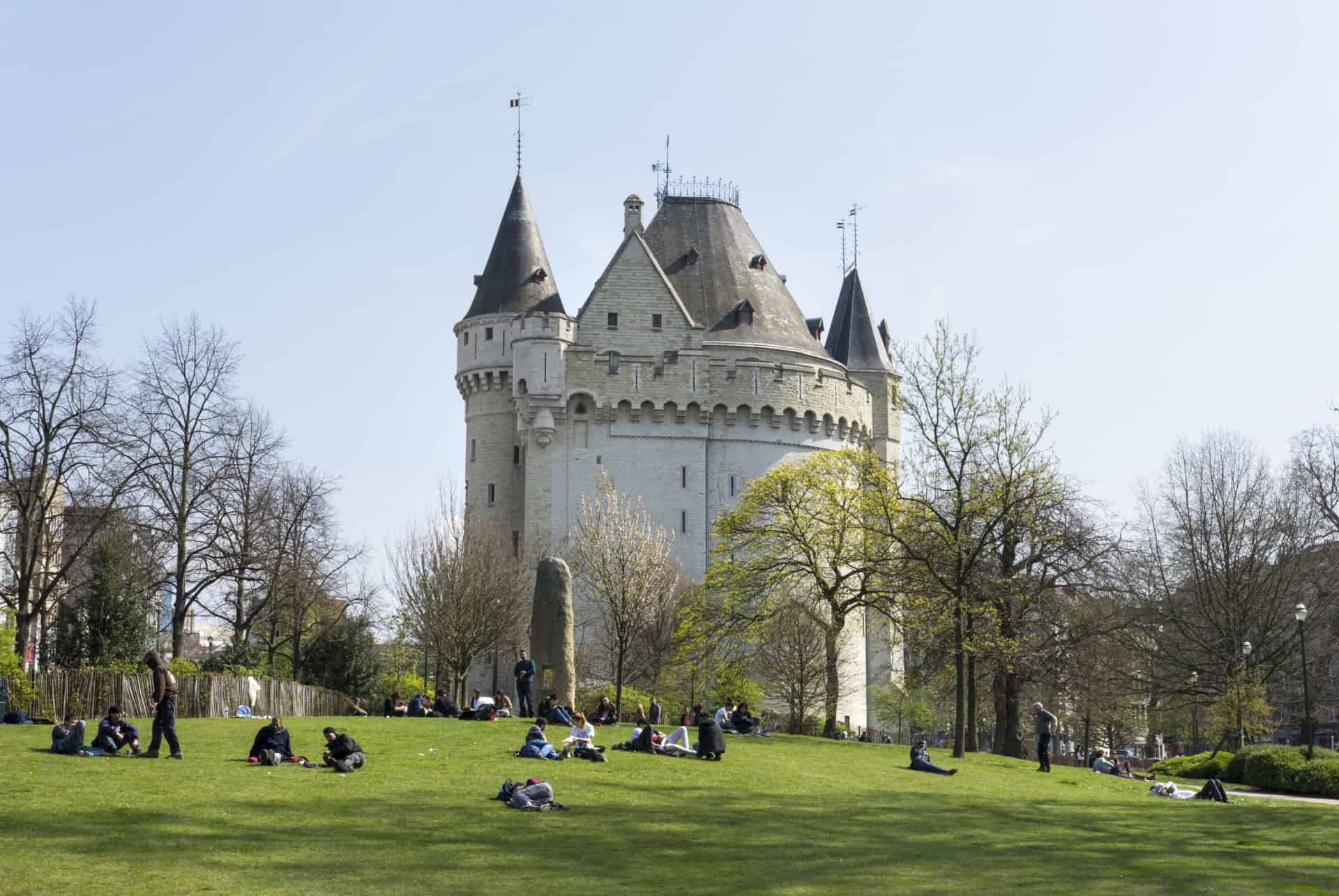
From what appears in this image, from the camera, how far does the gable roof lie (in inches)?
3049

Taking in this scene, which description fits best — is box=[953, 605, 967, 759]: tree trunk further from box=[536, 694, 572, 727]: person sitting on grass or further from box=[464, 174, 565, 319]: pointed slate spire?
box=[464, 174, 565, 319]: pointed slate spire

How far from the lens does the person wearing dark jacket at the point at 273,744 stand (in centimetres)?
2470

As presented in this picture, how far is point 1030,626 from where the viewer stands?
4947 cm

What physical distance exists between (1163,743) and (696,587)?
46472mm

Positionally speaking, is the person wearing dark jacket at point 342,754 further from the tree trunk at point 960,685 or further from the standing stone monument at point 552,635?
the tree trunk at point 960,685

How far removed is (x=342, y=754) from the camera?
2448 centimetres

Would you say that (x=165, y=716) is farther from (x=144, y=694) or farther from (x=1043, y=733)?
(x=1043, y=733)

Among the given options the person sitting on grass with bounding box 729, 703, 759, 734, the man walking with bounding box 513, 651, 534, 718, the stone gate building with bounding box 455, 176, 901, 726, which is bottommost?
the person sitting on grass with bounding box 729, 703, 759, 734

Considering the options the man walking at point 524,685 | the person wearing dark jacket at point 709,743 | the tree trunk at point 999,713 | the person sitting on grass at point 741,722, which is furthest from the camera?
the tree trunk at point 999,713

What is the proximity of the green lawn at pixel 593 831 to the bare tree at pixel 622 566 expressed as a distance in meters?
24.7

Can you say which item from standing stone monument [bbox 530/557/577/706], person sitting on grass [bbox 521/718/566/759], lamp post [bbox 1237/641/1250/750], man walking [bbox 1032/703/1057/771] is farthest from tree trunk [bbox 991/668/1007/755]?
person sitting on grass [bbox 521/718/566/759]

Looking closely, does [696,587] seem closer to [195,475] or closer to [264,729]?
[195,475]

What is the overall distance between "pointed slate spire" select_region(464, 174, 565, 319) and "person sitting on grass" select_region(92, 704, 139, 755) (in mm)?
50139

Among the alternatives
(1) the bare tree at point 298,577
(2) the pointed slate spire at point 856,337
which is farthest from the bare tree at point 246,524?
(2) the pointed slate spire at point 856,337
